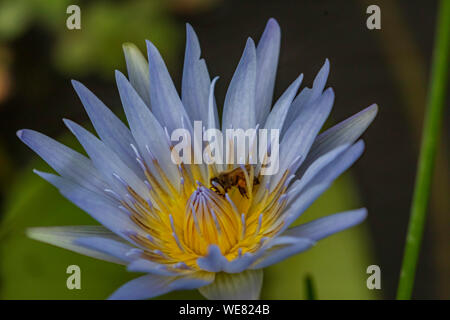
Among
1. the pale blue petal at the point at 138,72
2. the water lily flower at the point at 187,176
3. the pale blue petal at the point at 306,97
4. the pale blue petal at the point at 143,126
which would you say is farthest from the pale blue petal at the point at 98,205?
the pale blue petal at the point at 306,97

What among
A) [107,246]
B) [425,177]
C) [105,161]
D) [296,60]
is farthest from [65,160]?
[296,60]

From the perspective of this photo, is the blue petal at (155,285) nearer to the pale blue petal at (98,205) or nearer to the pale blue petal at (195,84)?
the pale blue petal at (98,205)

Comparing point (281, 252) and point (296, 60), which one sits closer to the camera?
→ point (281, 252)

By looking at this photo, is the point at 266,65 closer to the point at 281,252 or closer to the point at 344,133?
the point at 344,133

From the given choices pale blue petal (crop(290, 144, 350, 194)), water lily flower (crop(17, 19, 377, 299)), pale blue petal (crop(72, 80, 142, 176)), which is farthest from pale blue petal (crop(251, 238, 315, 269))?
pale blue petal (crop(72, 80, 142, 176))

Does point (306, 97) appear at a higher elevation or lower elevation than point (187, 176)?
higher

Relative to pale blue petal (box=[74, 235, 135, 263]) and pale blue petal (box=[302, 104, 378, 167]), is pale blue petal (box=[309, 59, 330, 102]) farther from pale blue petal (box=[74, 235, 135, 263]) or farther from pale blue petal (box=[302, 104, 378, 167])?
pale blue petal (box=[74, 235, 135, 263])

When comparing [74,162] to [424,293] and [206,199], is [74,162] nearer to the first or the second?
[206,199]
